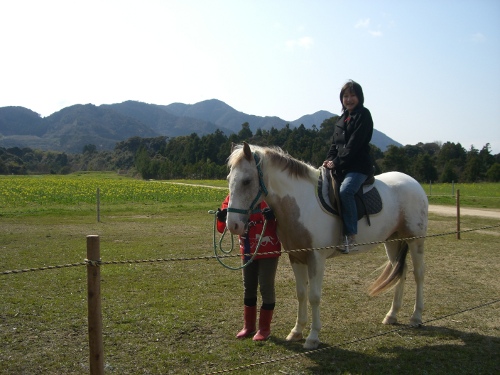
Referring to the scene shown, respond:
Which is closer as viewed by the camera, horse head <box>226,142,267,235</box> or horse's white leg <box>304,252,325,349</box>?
horse head <box>226,142,267,235</box>

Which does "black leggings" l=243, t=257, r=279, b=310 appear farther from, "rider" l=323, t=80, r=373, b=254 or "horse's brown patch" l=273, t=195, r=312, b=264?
"rider" l=323, t=80, r=373, b=254

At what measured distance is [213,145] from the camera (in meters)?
79.2

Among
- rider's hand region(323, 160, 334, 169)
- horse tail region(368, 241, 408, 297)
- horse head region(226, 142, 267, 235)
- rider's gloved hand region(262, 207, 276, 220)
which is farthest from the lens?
horse tail region(368, 241, 408, 297)

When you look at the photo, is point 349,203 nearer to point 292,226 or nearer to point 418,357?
point 292,226

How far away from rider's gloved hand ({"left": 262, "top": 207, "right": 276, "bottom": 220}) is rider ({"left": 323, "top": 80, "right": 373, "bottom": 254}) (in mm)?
796

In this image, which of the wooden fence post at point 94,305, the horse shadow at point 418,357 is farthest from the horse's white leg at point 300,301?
the wooden fence post at point 94,305

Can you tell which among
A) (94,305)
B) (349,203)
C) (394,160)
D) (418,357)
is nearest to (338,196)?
(349,203)

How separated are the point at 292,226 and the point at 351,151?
1.07 m

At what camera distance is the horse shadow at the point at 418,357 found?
4219mm

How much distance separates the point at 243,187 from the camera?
14.0ft

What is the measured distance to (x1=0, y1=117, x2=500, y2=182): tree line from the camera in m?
46.7

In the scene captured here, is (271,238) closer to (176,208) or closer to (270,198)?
(270,198)

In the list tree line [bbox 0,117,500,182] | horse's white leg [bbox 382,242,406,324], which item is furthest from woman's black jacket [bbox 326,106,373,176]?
tree line [bbox 0,117,500,182]

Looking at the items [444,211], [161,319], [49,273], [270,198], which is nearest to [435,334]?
[270,198]
